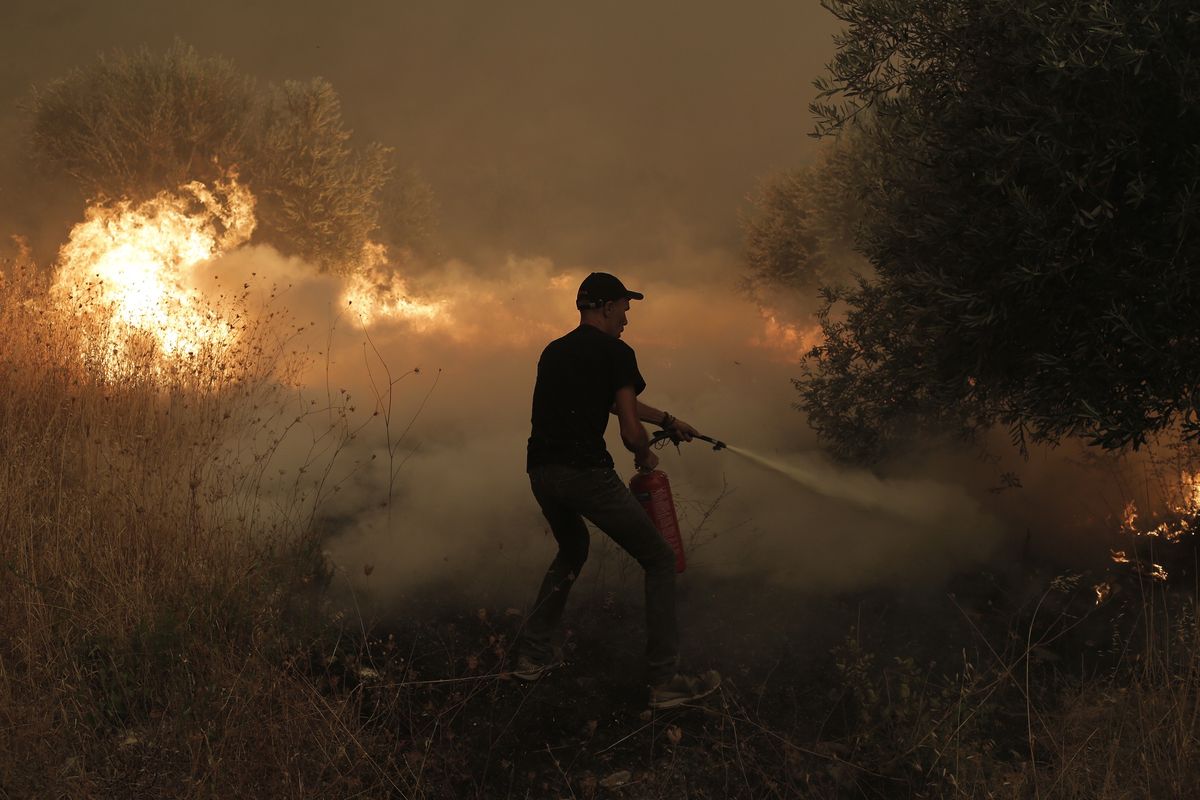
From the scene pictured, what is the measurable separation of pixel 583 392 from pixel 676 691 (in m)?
1.63

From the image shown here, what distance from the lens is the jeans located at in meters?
4.45

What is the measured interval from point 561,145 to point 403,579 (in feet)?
178

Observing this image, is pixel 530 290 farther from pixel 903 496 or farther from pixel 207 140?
pixel 903 496

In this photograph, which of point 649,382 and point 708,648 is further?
point 649,382

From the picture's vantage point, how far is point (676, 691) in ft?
15.2

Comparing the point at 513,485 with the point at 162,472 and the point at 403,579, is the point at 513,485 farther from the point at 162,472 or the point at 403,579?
the point at 162,472

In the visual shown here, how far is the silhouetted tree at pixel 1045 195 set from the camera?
4.61 meters

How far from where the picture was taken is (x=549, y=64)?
6334cm

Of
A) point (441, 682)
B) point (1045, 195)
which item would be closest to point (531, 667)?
point (441, 682)

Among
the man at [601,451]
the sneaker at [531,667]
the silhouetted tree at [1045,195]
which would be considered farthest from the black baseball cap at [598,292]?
the silhouetted tree at [1045,195]

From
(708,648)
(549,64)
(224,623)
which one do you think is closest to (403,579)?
(224,623)

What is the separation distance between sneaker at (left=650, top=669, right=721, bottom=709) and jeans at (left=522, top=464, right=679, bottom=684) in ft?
0.16

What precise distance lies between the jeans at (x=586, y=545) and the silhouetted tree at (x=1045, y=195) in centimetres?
234

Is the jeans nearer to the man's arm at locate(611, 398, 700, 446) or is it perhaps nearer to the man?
the man
